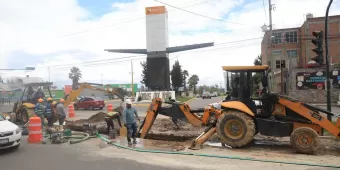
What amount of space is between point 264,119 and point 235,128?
3.18 feet

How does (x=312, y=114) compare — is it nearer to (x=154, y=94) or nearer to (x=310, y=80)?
(x=310, y=80)


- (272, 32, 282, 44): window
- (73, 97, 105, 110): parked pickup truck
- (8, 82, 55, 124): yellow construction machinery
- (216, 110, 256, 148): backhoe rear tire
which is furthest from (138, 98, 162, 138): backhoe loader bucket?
(272, 32, 282, 44): window

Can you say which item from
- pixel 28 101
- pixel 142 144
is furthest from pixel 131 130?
pixel 28 101

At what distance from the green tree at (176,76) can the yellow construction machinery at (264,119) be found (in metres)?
68.7

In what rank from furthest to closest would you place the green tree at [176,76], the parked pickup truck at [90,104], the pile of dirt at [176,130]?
1. the green tree at [176,76]
2. the parked pickup truck at [90,104]
3. the pile of dirt at [176,130]

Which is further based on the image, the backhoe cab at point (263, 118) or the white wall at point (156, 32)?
the white wall at point (156, 32)

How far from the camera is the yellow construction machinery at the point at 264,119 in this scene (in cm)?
977

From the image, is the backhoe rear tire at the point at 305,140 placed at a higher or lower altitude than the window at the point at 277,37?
lower

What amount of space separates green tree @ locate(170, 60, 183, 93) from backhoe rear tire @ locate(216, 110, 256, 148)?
6938 cm

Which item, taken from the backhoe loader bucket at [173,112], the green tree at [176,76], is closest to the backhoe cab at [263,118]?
the backhoe loader bucket at [173,112]

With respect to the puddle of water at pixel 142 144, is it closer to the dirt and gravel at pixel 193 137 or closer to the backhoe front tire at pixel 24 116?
the dirt and gravel at pixel 193 137

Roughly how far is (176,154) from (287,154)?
10.9 ft

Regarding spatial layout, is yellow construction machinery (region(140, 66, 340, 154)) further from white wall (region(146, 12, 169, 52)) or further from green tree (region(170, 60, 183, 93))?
green tree (region(170, 60, 183, 93))

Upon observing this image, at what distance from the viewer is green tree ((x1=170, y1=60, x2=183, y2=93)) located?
80.2 metres
